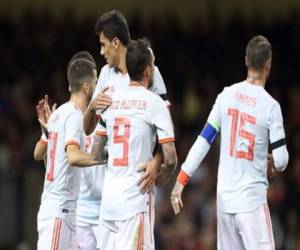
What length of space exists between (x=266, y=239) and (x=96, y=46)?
10705 mm

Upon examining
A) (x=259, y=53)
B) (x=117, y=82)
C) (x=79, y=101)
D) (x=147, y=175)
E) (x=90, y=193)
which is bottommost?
(x=90, y=193)

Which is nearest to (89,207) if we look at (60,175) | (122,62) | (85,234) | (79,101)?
(85,234)

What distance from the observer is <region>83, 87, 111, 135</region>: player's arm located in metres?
9.19

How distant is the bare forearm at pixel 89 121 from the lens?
9.57 metres

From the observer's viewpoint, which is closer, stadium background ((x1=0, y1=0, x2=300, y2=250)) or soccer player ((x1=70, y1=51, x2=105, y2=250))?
soccer player ((x1=70, y1=51, x2=105, y2=250))

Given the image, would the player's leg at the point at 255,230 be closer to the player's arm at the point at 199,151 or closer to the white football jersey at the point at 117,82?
the player's arm at the point at 199,151

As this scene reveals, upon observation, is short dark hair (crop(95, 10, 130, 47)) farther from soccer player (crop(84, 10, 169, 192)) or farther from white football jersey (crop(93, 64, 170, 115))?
white football jersey (crop(93, 64, 170, 115))

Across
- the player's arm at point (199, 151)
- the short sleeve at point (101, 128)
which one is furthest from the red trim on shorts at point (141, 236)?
the short sleeve at point (101, 128)

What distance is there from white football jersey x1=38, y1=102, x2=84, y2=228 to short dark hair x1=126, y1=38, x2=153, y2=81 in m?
0.95

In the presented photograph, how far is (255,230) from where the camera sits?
367 inches

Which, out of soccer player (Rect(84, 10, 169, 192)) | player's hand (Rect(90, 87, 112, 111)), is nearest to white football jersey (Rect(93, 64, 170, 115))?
soccer player (Rect(84, 10, 169, 192))

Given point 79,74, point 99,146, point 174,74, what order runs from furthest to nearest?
point 174,74 < point 79,74 < point 99,146

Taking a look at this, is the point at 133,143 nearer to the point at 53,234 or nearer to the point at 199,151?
the point at 199,151

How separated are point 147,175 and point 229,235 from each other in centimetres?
94
